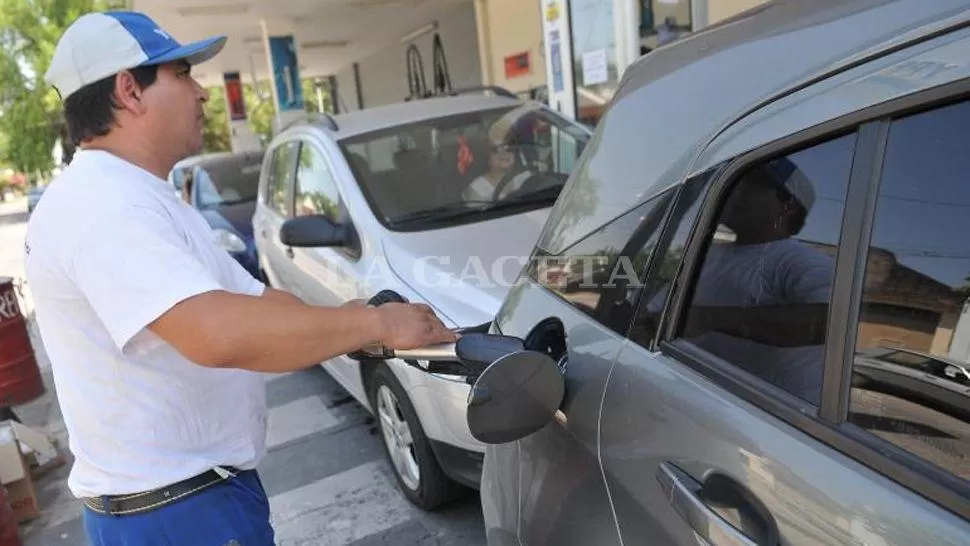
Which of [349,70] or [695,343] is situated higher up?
[349,70]

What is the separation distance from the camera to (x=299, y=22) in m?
15.8

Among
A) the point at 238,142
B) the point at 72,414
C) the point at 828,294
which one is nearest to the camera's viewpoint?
the point at 828,294

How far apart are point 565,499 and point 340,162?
290 cm

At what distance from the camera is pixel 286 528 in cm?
361

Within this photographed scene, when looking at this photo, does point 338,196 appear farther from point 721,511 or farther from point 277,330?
point 721,511

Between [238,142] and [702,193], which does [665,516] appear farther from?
[238,142]

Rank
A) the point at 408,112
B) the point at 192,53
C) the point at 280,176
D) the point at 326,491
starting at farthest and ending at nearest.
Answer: the point at 280,176 < the point at 408,112 < the point at 326,491 < the point at 192,53

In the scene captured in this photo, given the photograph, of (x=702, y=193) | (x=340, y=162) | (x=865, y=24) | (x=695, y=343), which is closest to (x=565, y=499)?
(x=695, y=343)

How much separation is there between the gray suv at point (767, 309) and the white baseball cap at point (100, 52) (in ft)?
3.00

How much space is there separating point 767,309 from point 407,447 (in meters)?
2.44

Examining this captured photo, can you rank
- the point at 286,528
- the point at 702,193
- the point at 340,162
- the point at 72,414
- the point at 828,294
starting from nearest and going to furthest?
1. the point at 828,294
2. the point at 702,193
3. the point at 72,414
4. the point at 286,528
5. the point at 340,162

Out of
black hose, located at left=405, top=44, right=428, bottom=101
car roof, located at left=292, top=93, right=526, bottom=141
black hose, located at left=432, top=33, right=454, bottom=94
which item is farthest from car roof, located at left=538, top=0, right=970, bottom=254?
black hose, located at left=405, top=44, right=428, bottom=101

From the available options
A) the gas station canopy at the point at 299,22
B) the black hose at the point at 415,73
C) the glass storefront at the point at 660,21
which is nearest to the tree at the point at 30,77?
the gas station canopy at the point at 299,22

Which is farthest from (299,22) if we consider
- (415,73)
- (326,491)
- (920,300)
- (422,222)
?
(920,300)
